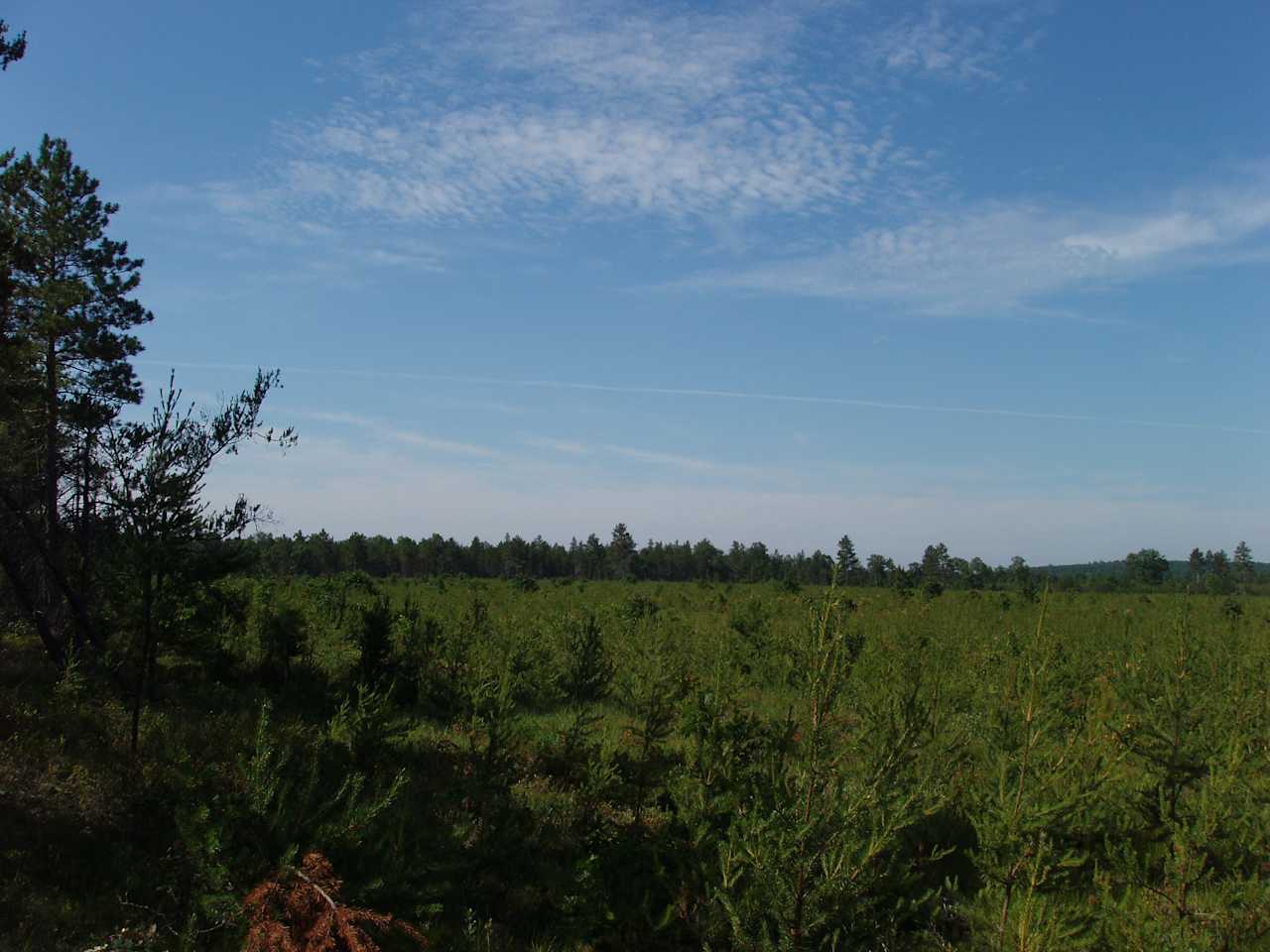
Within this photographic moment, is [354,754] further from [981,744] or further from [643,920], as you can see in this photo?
[981,744]

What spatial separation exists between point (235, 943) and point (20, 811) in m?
5.33

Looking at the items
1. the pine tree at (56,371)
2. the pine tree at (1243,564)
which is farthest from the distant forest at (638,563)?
the pine tree at (56,371)

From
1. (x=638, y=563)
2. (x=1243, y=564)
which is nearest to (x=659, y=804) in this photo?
(x=638, y=563)

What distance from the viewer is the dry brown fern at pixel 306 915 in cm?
457

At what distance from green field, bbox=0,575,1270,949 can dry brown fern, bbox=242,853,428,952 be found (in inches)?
7.2

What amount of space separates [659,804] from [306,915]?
754 centimetres

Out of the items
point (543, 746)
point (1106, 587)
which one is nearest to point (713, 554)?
point (1106, 587)

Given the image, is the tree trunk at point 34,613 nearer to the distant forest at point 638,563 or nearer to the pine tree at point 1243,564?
the distant forest at point 638,563

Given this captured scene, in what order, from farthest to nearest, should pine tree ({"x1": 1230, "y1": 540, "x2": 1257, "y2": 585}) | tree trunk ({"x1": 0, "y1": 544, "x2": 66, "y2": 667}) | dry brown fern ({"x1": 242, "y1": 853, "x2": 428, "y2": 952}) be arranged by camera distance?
pine tree ({"x1": 1230, "y1": 540, "x2": 1257, "y2": 585}) → tree trunk ({"x1": 0, "y1": 544, "x2": 66, "y2": 667}) → dry brown fern ({"x1": 242, "y1": 853, "x2": 428, "y2": 952})

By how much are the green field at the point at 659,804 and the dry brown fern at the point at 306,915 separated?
182 millimetres

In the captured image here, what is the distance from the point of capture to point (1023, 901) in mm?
5207

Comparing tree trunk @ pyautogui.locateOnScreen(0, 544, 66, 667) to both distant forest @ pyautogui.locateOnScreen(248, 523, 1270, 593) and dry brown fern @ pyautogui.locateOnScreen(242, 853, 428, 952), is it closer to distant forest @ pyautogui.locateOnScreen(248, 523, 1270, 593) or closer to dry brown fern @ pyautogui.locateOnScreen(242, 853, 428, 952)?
dry brown fern @ pyautogui.locateOnScreen(242, 853, 428, 952)

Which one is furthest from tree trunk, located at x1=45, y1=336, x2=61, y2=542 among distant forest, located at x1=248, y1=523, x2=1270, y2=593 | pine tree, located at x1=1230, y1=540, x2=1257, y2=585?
pine tree, located at x1=1230, y1=540, x2=1257, y2=585

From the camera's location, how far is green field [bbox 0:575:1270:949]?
5.58 m
